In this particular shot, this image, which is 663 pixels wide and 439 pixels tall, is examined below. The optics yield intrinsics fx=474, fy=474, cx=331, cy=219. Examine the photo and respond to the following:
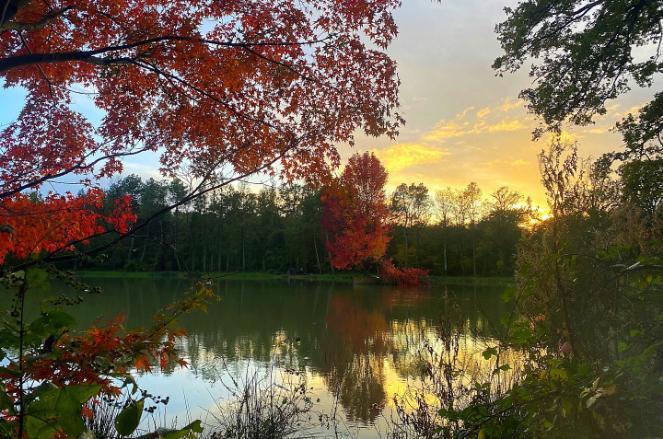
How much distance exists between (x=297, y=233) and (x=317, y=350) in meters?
37.0

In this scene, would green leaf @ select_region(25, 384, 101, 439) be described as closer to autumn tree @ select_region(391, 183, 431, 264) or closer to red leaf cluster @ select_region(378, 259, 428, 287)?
red leaf cluster @ select_region(378, 259, 428, 287)

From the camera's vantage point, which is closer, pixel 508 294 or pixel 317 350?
pixel 508 294

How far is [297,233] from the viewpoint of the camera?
→ 47438mm

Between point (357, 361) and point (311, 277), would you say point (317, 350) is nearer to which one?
point (357, 361)

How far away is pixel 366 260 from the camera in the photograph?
39.4 metres

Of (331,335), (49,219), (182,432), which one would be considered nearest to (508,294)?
(182,432)

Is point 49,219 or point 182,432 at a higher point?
point 49,219

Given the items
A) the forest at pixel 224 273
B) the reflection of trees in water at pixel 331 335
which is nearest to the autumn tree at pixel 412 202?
the reflection of trees in water at pixel 331 335

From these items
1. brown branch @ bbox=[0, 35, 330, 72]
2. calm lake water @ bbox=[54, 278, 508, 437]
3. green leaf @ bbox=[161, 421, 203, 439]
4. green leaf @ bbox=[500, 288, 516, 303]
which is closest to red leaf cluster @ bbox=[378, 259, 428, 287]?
calm lake water @ bbox=[54, 278, 508, 437]

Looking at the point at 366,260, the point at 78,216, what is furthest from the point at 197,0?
the point at 366,260

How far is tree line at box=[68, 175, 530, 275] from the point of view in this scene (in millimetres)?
40031

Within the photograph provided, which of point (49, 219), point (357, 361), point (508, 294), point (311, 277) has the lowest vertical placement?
Answer: point (357, 361)

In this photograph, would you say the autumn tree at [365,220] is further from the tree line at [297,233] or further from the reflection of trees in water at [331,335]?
the reflection of trees in water at [331,335]

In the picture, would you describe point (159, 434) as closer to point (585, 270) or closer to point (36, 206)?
point (585, 270)
